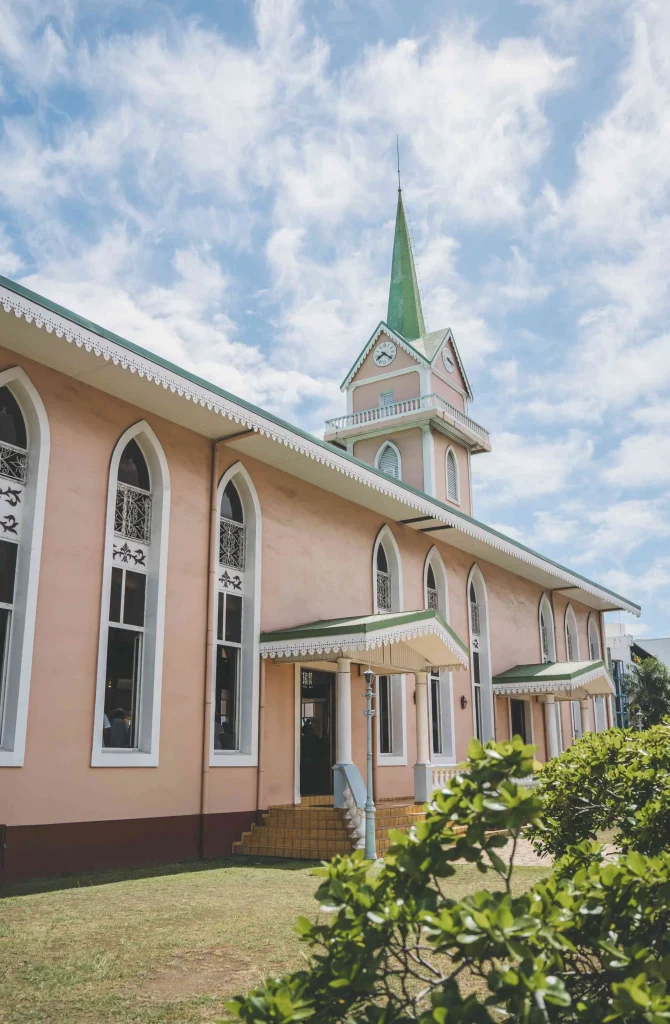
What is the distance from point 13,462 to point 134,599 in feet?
8.61

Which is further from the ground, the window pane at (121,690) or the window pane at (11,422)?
the window pane at (11,422)

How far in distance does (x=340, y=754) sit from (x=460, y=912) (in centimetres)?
1140

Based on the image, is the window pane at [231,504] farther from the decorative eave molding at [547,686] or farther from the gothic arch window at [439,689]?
the decorative eave molding at [547,686]

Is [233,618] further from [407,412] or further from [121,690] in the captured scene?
[407,412]

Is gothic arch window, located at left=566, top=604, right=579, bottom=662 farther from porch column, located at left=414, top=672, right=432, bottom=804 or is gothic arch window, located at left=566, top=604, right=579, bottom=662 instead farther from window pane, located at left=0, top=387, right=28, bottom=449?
window pane, located at left=0, top=387, right=28, bottom=449

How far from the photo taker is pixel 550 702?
2181 centimetres

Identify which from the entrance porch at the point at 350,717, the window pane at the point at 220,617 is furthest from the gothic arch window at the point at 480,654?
the window pane at the point at 220,617

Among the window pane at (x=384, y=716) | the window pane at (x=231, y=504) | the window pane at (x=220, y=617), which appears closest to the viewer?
the window pane at (x=220, y=617)

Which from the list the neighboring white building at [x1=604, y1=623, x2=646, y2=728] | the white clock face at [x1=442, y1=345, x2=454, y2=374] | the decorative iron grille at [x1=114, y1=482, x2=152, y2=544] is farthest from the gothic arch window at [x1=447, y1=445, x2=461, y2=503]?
the neighboring white building at [x1=604, y1=623, x2=646, y2=728]

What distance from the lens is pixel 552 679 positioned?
21.1m

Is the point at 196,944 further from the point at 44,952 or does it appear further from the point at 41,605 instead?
the point at 41,605

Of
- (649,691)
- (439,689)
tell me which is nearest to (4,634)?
(439,689)

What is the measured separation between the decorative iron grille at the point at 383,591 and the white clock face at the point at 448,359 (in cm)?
1315

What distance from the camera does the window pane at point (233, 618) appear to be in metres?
13.8
